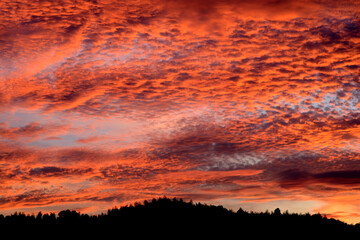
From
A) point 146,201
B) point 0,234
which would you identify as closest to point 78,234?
point 0,234

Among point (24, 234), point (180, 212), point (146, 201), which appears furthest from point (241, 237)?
point (24, 234)

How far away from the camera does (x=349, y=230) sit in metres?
32.9

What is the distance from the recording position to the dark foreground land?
25000 millimetres

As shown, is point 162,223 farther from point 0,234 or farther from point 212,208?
point 0,234

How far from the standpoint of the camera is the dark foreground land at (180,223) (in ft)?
82.0

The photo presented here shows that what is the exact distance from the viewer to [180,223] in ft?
90.1

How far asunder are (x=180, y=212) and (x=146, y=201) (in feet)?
9.00

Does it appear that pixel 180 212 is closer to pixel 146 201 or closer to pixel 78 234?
pixel 146 201

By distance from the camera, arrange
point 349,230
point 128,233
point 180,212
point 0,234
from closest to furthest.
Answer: point 0,234
point 128,233
point 180,212
point 349,230

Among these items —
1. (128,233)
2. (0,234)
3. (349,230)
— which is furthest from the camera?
(349,230)

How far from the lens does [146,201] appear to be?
3039 cm

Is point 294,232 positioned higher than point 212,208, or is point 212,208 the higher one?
point 212,208

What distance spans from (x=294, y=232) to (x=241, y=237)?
459 cm

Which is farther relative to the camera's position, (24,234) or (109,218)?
(109,218)
